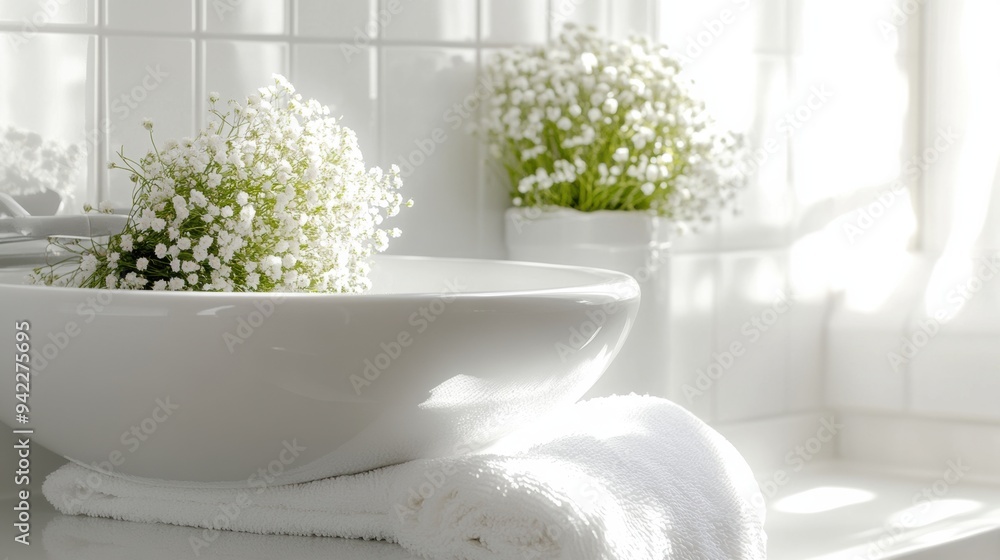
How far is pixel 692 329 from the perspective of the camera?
151 cm

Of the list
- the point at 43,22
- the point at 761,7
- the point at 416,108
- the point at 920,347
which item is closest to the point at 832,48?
the point at 761,7

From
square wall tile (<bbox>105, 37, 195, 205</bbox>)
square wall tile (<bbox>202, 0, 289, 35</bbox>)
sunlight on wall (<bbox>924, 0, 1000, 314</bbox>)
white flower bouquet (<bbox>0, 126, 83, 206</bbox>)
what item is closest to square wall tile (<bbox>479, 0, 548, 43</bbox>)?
square wall tile (<bbox>202, 0, 289, 35</bbox>)

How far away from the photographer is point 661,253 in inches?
47.2

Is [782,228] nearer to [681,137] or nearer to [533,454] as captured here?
[681,137]

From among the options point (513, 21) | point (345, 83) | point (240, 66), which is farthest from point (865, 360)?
point (240, 66)

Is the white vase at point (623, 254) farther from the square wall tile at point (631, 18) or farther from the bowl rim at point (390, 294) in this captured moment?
the bowl rim at point (390, 294)

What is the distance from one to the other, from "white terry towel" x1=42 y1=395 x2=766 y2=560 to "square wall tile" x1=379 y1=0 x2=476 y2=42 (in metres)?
0.55

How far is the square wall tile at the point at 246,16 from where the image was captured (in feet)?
3.31

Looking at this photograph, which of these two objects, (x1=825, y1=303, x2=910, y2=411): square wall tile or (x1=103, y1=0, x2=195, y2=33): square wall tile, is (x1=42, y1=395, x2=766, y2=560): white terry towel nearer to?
(x1=103, y1=0, x2=195, y2=33): square wall tile

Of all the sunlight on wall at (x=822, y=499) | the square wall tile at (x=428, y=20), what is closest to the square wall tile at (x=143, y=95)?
the square wall tile at (x=428, y=20)

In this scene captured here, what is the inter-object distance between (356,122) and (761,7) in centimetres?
70

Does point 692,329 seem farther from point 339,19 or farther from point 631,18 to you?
point 339,19

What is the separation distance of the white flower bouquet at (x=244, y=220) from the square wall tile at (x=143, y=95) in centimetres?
20

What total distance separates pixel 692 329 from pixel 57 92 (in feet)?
2.87
